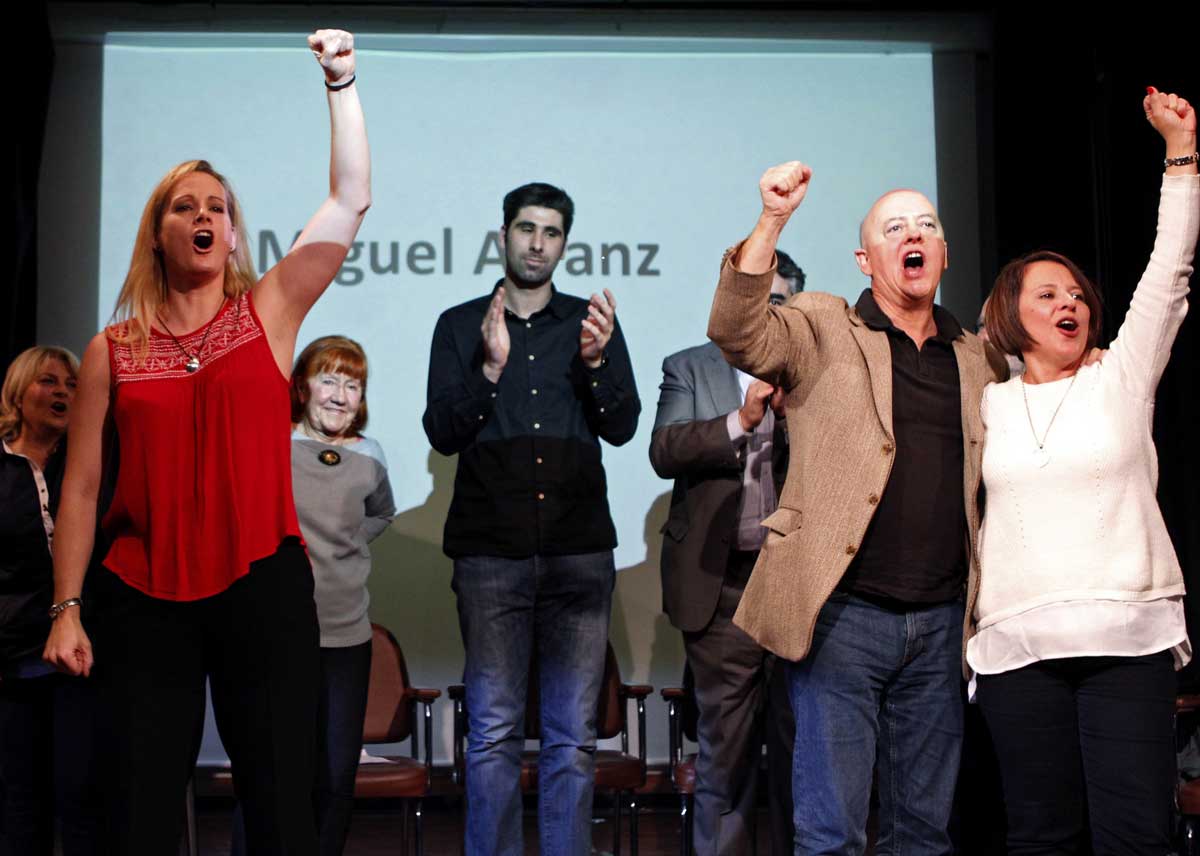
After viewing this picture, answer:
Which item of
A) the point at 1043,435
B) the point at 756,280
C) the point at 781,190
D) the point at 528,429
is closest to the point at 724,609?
the point at 528,429

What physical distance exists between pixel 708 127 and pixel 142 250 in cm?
322

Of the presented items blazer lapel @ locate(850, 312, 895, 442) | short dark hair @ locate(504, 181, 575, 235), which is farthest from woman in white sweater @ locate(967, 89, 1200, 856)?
short dark hair @ locate(504, 181, 575, 235)

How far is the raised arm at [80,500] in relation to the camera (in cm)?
237

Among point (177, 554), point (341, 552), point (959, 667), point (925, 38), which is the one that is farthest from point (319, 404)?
point (925, 38)

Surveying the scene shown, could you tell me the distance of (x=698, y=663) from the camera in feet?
12.3

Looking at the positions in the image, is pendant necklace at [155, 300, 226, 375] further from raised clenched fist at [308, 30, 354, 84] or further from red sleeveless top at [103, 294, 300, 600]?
raised clenched fist at [308, 30, 354, 84]

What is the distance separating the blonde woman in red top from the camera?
2.20 metres

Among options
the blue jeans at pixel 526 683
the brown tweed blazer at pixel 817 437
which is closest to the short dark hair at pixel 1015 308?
the brown tweed blazer at pixel 817 437

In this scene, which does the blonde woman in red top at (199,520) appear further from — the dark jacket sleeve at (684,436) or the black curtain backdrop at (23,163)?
the black curtain backdrop at (23,163)

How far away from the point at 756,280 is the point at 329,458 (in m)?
1.74

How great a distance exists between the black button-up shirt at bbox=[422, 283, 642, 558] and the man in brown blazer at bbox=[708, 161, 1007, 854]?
912 millimetres

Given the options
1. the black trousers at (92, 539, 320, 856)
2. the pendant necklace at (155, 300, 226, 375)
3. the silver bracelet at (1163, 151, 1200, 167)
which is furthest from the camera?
the silver bracelet at (1163, 151, 1200, 167)

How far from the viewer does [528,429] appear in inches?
145

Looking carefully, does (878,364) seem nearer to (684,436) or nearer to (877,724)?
(877,724)
